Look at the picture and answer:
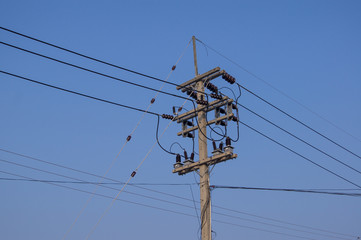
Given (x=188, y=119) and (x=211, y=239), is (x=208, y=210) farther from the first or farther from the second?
(x=188, y=119)

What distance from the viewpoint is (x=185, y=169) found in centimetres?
1703

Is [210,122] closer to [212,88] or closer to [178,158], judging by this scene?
[212,88]

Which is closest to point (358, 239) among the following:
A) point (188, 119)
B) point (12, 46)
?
point (188, 119)

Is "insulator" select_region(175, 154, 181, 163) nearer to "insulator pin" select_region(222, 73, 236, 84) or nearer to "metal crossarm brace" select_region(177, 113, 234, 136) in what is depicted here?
"metal crossarm brace" select_region(177, 113, 234, 136)

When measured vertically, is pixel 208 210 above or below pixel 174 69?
below

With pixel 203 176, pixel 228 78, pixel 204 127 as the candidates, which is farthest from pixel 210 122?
pixel 203 176

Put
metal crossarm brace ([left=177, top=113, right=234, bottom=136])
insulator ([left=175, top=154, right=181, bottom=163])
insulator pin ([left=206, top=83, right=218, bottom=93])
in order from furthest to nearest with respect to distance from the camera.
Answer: insulator pin ([left=206, top=83, right=218, bottom=93]), insulator ([left=175, top=154, right=181, bottom=163]), metal crossarm brace ([left=177, top=113, right=234, bottom=136])

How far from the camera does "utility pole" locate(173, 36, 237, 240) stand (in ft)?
52.5

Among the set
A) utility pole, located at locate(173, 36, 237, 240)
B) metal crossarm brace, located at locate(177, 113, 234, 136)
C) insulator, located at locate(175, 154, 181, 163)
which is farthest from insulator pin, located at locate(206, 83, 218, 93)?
insulator, located at locate(175, 154, 181, 163)

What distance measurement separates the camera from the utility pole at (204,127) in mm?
16016

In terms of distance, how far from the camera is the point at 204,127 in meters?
17.2

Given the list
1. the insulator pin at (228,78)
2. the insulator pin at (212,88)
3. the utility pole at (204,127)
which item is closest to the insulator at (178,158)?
the utility pole at (204,127)

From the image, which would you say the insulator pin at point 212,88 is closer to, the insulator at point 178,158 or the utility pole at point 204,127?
the utility pole at point 204,127

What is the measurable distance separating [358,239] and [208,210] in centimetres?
3382
